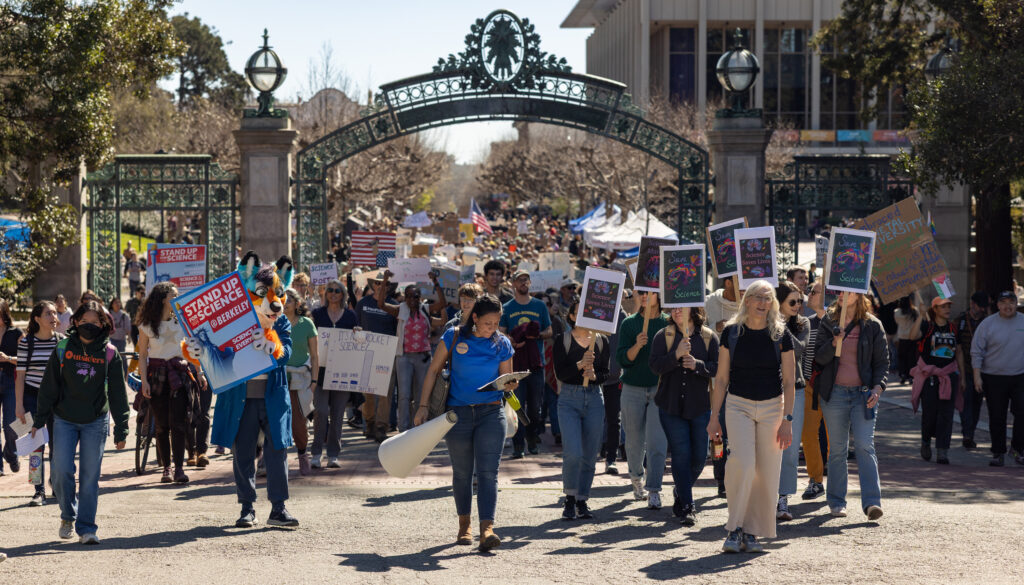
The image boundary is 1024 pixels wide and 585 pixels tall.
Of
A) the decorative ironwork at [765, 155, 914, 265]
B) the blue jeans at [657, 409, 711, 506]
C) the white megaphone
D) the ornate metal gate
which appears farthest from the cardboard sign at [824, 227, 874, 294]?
the ornate metal gate

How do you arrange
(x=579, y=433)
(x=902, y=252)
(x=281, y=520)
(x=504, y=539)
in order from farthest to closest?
(x=902, y=252)
(x=579, y=433)
(x=281, y=520)
(x=504, y=539)

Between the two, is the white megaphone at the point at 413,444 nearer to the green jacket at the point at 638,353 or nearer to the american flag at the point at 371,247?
the green jacket at the point at 638,353

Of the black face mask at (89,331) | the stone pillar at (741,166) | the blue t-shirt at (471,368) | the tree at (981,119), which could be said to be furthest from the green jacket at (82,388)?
the stone pillar at (741,166)

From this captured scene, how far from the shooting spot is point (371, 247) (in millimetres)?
20688

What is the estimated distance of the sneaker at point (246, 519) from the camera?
836cm

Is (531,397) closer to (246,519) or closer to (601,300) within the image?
(601,300)

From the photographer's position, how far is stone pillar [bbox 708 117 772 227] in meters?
17.5

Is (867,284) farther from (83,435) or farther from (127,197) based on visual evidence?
(127,197)

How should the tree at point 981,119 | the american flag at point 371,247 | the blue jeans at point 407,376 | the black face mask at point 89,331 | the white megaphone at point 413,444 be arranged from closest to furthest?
the white megaphone at point 413,444 → the black face mask at point 89,331 → the blue jeans at point 407,376 → the tree at point 981,119 → the american flag at point 371,247

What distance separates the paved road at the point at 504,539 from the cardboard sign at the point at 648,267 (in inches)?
64.5

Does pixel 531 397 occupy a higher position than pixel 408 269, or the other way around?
pixel 408 269

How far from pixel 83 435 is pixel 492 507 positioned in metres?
2.66

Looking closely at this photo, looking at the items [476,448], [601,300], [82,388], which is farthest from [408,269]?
[476,448]

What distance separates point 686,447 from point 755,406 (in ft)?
3.65
